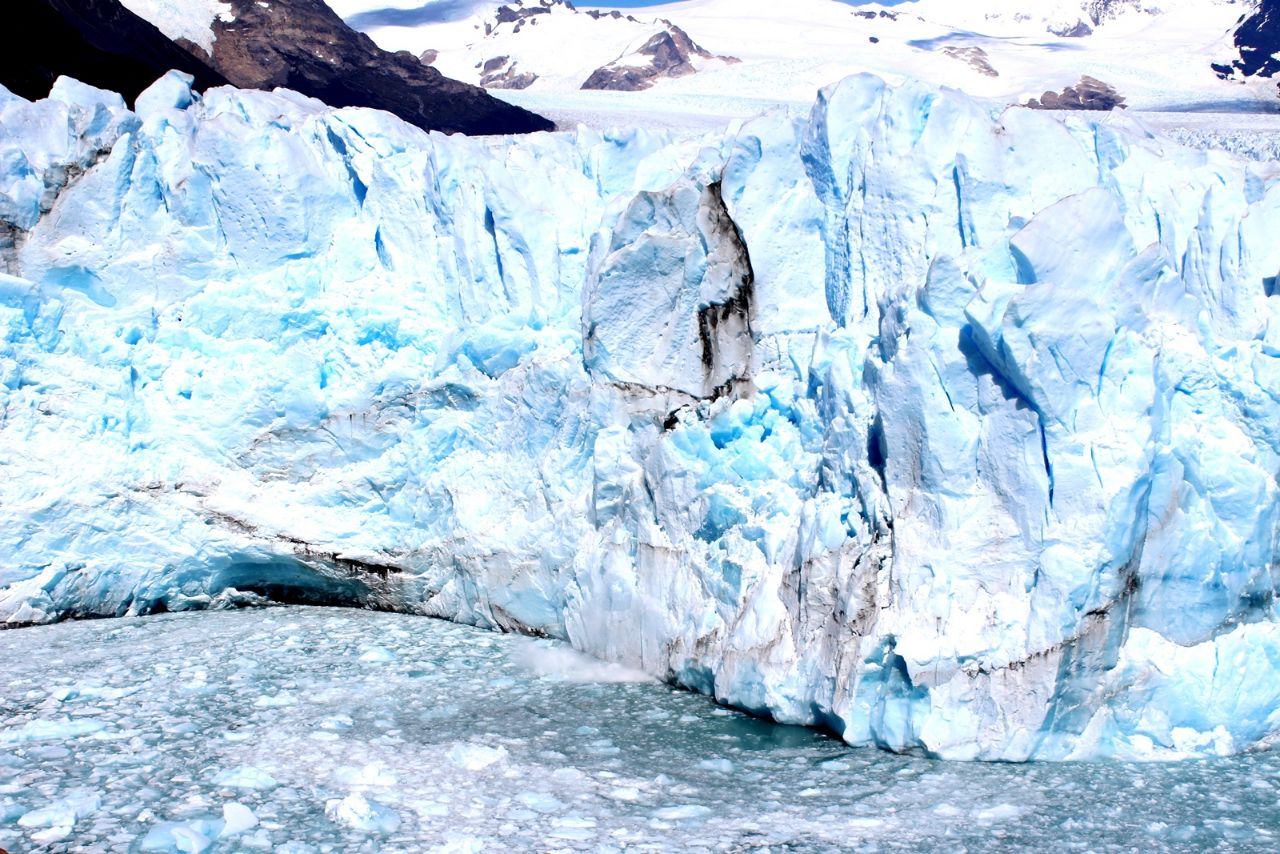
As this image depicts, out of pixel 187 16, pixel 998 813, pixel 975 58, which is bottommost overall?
pixel 998 813

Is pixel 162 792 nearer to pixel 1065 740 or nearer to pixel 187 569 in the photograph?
pixel 187 569

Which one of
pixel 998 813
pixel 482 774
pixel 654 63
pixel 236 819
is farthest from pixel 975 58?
pixel 236 819

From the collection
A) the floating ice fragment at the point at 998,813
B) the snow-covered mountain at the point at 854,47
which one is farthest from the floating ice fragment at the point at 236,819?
the snow-covered mountain at the point at 854,47

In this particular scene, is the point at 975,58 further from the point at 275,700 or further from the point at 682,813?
the point at 682,813

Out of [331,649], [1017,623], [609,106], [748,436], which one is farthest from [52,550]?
[609,106]

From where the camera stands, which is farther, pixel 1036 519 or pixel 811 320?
pixel 811 320
